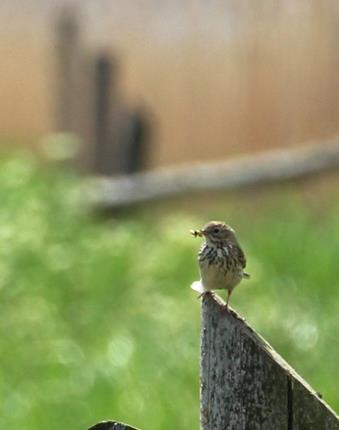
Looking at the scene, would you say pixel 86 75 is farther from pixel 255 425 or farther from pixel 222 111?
pixel 255 425

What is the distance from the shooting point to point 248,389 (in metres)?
2.31

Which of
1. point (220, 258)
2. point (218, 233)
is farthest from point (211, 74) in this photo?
point (220, 258)

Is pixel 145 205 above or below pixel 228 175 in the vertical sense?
below

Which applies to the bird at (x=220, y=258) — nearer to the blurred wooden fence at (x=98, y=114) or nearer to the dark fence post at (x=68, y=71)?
the blurred wooden fence at (x=98, y=114)

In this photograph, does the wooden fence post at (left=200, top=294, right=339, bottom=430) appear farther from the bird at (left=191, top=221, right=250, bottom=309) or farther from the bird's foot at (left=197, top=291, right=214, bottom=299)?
the bird at (left=191, top=221, right=250, bottom=309)

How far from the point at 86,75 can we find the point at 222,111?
1.09 metres

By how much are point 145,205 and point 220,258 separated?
7.00 metres

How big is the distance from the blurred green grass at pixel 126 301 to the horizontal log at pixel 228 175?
0.16m

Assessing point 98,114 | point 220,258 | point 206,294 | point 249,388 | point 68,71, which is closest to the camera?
point 249,388

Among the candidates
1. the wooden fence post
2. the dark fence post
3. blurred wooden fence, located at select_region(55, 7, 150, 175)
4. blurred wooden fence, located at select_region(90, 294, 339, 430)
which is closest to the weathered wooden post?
blurred wooden fence, located at select_region(90, 294, 339, 430)

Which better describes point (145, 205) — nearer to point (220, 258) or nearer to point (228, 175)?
point (228, 175)

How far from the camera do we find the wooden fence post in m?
2.28

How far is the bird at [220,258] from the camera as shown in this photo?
305cm

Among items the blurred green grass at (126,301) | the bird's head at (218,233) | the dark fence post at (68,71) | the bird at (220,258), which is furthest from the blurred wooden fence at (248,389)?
the dark fence post at (68,71)
